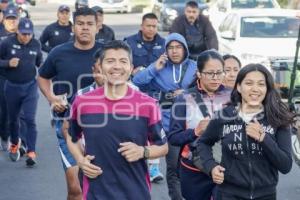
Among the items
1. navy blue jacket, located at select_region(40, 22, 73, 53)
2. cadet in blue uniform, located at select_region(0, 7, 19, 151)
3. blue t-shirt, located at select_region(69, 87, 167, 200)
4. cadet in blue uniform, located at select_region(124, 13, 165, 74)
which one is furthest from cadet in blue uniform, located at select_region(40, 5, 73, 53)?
blue t-shirt, located at select_region(69, 87, 167, 200)

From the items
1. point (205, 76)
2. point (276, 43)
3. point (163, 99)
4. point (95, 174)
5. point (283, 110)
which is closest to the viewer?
point (95, 174)

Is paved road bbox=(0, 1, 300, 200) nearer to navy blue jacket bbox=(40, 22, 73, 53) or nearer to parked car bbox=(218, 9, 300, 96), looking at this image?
navy blue jacket bbox=(40, 22, 73, 53)

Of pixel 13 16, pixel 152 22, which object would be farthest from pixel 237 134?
pixel 13 16

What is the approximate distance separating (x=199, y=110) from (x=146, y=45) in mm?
3684

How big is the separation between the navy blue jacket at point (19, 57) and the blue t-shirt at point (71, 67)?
336 cm

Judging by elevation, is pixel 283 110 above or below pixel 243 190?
above

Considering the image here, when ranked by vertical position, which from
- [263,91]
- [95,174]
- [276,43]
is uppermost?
[263,91]

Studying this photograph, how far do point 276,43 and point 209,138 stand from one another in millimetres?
9502

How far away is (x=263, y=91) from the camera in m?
5.21

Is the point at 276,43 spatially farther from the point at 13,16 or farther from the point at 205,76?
the point at 205,76

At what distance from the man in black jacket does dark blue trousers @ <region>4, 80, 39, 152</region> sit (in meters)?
2.36

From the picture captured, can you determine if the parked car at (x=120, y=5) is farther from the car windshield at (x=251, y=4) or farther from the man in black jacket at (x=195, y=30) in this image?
the man in black jacket at (x=195, y=30)

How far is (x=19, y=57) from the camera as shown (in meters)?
10.3

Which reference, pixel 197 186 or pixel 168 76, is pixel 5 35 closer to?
pixel 168 76
